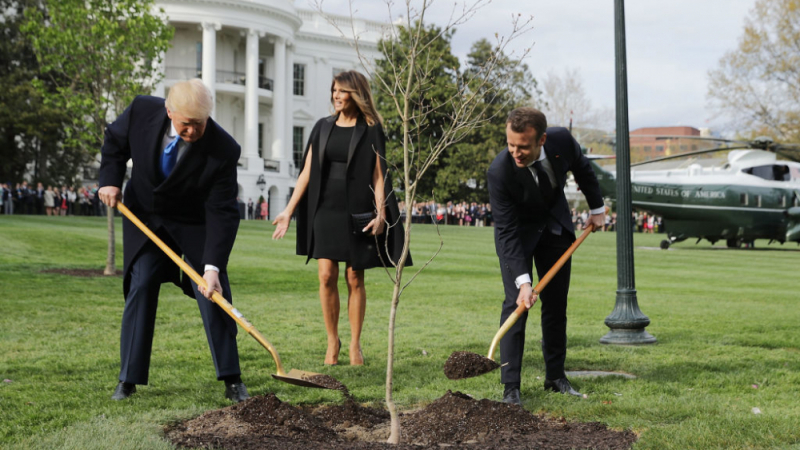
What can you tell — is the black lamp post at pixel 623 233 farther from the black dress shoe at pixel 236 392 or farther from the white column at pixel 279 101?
the white column at pixel 279 101

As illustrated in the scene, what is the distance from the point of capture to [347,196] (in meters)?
6.76

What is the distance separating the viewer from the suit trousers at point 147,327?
5320 millimetres

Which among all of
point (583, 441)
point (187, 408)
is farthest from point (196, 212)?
point (583, 441)

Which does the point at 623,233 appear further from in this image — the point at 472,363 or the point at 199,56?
the point at 199,56

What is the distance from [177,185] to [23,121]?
4170 centimetres

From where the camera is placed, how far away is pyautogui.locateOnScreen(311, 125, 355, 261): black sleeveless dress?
267 inches

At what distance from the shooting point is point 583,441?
4.38m

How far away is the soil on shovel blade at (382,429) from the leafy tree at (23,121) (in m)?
41.1

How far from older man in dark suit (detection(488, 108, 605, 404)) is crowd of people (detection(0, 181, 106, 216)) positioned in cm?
3515

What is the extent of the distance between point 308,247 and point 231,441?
2.77 metres

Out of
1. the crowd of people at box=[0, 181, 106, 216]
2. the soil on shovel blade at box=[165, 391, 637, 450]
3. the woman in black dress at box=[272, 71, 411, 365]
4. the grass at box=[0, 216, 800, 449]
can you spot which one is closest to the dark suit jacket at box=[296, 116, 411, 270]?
the woman in black dress at box=[272, 71, 411, 365]

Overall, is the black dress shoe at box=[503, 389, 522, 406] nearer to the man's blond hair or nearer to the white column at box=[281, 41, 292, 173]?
the man's blond hair

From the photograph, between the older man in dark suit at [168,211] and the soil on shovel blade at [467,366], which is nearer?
the soil on shovel blade at [467,366]

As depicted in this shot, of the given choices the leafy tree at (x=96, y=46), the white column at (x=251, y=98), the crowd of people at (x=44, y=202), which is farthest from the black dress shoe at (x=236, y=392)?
the white column at (x=251, y=98)
